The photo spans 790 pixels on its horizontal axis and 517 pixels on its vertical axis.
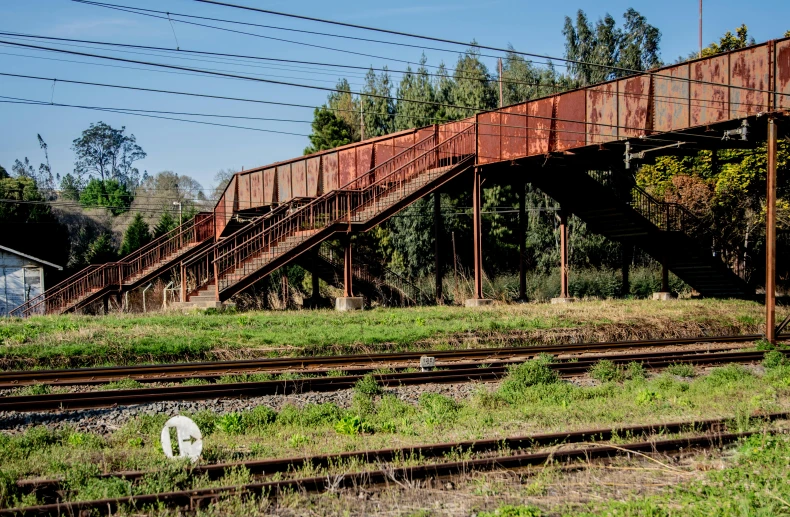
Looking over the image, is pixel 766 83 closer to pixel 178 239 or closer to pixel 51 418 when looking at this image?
pixel 51 418

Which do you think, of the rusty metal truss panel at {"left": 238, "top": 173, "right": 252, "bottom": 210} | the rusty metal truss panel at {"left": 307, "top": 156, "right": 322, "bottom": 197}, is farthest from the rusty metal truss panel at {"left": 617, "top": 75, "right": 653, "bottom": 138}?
the rusty metal truss panel at {"left": 238, "top": 173, "right": 252, "bottom": 210}

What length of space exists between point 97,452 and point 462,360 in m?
9.75

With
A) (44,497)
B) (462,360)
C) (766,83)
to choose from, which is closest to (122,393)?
(44,497)

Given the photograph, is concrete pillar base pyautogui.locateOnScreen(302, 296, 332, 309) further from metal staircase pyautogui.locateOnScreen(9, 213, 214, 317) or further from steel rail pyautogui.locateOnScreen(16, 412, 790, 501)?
steel rail pyautogui.locateOnScreen(16, 412, 790, 501)

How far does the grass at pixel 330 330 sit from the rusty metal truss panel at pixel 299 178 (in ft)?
31.6

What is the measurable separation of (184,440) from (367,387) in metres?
4.99

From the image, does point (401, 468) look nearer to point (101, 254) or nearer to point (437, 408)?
point (437, 408)

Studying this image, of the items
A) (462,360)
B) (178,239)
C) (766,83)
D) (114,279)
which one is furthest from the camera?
(178,239)

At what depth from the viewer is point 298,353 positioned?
58.6 ft

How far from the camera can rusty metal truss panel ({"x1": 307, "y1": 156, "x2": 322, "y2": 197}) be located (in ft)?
106

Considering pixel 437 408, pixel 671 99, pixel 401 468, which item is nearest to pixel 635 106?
pixel 671 99

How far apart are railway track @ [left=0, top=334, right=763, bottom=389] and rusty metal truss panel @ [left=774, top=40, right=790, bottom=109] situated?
7.91 metres

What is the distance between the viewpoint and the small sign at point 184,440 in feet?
25.8

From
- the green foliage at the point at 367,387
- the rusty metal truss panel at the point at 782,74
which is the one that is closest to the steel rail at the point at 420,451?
the green foliage at the point at 367,387
